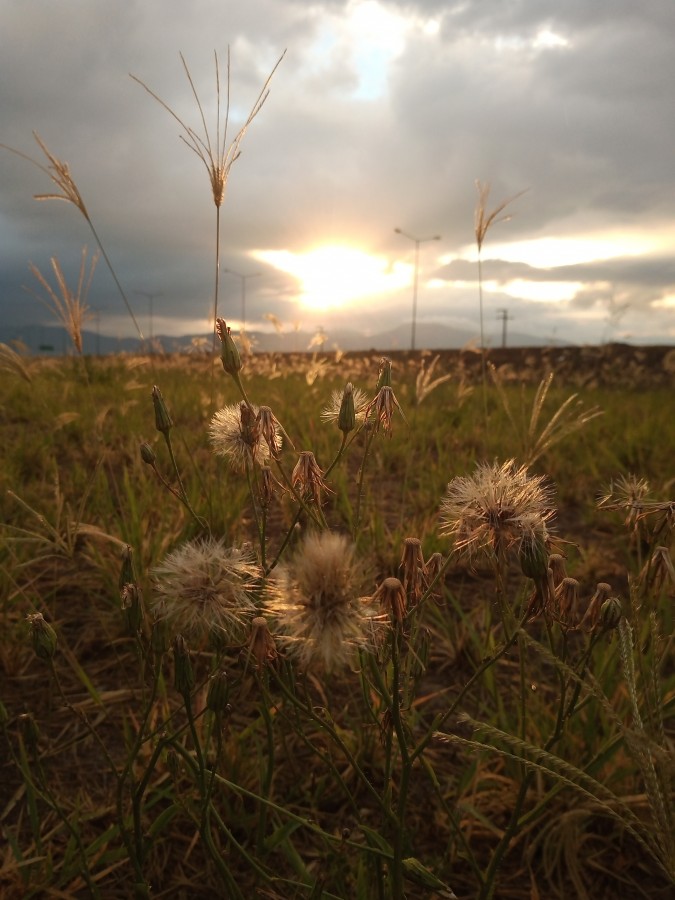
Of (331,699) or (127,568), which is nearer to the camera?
(127,568)

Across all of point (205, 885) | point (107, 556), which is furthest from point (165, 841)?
point (107, 556)

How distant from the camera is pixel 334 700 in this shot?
1.77 m

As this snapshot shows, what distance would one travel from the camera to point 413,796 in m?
1.43

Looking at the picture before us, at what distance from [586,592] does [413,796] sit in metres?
1.23

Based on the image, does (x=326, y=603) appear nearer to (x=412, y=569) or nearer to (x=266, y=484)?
(x=412, y=569)

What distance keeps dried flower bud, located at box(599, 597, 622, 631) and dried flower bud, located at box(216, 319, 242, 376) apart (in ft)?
2.40

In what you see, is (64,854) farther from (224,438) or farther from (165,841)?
(224,438)

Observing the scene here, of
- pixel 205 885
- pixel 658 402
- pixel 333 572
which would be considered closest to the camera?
pixel 333 572

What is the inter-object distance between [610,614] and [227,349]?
773 millimetres

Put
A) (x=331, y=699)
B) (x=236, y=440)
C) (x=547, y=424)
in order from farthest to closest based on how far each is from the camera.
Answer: (x=547, y=424) < (x=331, y=699) < (x=236, y=440)

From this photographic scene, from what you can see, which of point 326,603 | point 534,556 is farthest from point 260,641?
point 534,556

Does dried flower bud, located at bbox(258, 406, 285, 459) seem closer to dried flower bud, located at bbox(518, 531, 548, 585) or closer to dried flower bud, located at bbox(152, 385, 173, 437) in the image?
dried flower bud, located at bbox(152, 385, 173, 437)

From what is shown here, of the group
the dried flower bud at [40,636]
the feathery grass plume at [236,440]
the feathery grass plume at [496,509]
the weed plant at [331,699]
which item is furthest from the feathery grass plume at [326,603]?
the dried flower bud at [40,636]

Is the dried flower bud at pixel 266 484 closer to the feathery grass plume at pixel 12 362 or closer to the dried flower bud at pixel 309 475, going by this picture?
the dried flower bud at pixel 309 475
